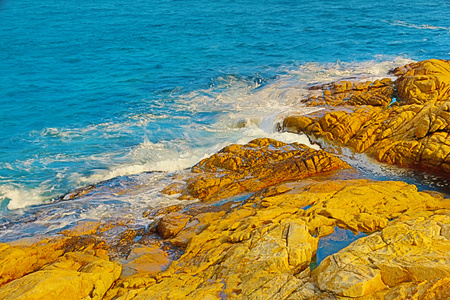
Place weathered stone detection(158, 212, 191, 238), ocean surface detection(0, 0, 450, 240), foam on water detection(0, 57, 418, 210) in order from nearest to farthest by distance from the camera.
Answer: weathered stone detection(158, 212, 191, 238)
ocean surface detection(0, 0, 450, 240)
foam on water detection(0, 57, 418, 210)

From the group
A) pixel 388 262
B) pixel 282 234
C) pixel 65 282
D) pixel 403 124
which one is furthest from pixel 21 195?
pixel 403 124

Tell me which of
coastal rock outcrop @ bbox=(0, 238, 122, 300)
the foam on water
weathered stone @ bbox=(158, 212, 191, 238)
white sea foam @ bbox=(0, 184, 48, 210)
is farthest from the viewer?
the foam on water

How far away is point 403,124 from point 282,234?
877 centimetres

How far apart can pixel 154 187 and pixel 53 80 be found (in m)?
17.0

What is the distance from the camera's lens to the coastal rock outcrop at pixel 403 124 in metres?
12.7

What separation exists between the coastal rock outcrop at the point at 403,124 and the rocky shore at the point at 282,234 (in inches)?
1.8

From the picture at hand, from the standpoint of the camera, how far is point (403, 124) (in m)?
14.2

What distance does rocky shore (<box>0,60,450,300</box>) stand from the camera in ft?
21.0

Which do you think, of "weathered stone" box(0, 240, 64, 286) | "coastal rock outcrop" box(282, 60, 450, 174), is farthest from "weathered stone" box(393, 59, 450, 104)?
"weathered stone" box(0, 240, 64, 286)

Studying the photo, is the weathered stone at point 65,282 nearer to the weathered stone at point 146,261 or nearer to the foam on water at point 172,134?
the weathered stone at point 146,261

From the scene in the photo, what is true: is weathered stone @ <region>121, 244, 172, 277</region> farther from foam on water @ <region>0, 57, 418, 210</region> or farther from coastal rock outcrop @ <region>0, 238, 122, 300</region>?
foam on water @ <region>0, 57, 418, 210</region>

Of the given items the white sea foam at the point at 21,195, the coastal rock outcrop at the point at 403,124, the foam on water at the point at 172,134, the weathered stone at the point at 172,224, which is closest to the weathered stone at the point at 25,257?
the weathered stone at the point at 172,224

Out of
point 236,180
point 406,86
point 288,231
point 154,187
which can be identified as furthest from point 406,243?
point 406,86

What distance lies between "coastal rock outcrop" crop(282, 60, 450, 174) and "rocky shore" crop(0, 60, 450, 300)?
0.05 m
